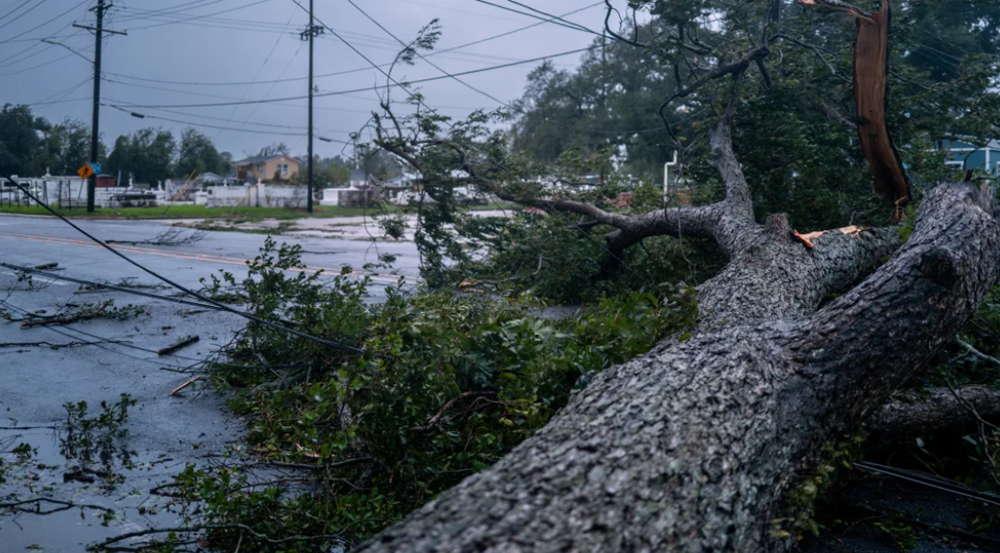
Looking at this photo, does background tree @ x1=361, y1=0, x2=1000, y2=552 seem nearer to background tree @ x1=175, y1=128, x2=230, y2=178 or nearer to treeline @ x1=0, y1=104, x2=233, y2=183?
treeline @ x1=0, y1=104, x2=233, y2=183

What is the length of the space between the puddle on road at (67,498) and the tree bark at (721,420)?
2071mm

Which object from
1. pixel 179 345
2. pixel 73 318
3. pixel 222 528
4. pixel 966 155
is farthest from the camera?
pixel 966 155

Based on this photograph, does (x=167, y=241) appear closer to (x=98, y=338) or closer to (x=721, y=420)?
(x=98, y=338)

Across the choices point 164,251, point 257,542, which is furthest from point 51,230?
point 257,542

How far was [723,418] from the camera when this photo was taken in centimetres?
244

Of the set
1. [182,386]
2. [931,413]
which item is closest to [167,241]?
[182,386]

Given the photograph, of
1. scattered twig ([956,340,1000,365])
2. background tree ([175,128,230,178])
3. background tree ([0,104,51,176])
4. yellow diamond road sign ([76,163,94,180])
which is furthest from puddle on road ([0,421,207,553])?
background tree ([175,128,230,178])

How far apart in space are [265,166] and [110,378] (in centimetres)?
6437

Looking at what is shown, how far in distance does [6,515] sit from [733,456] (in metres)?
3.21

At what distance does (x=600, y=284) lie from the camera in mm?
7703

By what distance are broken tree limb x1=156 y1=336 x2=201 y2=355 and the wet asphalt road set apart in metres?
0.09

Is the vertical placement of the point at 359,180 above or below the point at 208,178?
above

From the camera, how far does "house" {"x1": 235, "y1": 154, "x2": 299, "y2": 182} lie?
65.4 m

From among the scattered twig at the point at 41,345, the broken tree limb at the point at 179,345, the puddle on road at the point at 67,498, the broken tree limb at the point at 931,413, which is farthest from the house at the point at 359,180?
the broken tree limb at the point at 931,413
